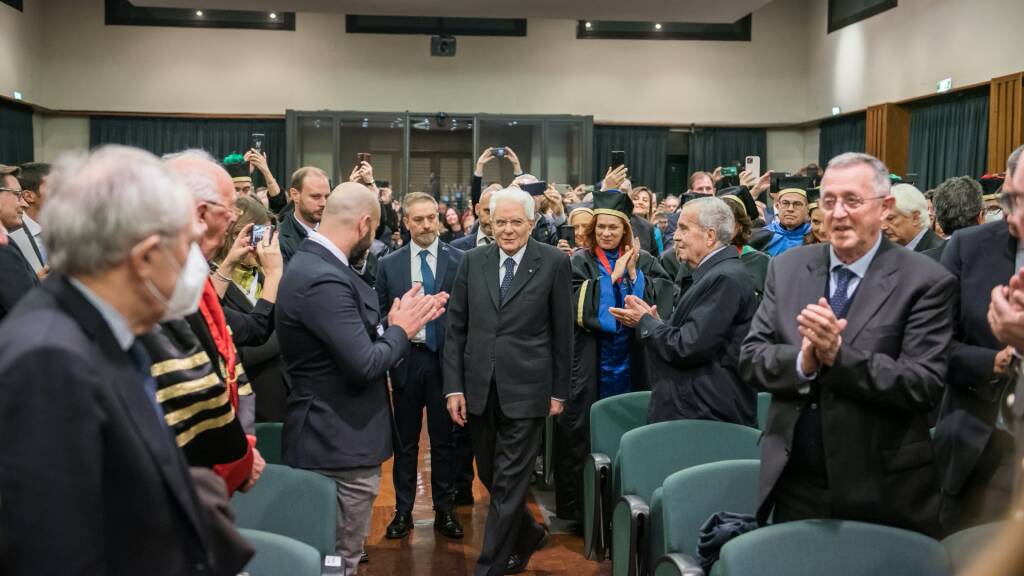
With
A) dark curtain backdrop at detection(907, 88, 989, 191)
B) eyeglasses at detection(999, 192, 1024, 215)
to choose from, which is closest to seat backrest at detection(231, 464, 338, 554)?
eyeglasses at detection(999, 192, 1024, 215)

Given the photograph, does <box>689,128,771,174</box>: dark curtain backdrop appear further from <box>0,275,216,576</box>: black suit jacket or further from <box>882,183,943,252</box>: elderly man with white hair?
<box>0,275,216,576</box>: black suit jacket

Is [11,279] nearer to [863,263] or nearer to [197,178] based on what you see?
[197,178]

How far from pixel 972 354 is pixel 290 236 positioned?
310 cm

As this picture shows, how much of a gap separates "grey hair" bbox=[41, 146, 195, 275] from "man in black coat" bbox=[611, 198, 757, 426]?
2.54 meters

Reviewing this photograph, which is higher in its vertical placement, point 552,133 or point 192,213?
point 552,133

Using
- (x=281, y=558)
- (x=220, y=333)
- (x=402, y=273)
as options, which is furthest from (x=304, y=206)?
(x=281, y=558)

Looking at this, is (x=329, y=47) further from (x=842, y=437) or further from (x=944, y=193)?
(x=842, y=437)

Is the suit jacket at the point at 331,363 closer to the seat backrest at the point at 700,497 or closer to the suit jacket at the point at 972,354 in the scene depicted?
the seat backrest at the point at 700,497

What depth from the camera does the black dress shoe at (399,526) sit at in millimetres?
4555

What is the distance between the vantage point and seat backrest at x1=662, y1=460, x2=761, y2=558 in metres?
2.67

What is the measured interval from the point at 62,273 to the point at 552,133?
526 inches

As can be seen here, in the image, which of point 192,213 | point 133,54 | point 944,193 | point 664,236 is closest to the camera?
point 192,213

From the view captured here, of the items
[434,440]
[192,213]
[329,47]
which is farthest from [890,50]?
[192,213]

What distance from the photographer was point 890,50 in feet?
39.5
